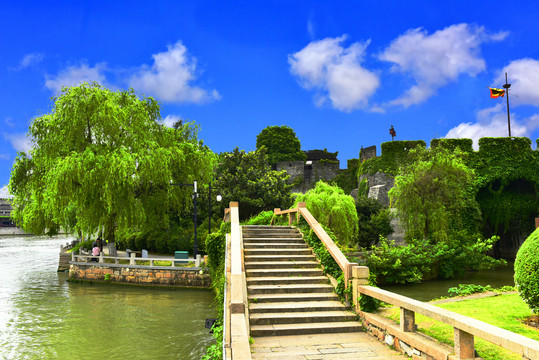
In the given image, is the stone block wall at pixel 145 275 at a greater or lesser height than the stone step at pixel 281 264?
lesser

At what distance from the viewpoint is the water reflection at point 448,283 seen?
1608cm

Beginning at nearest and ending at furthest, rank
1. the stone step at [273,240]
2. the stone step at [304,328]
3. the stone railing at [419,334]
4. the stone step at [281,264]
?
the stone railing at [419,334] → the stone step at [304,328] → the stone step at [281,264] → the stone step at [273,240]

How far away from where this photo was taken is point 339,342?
7.16m

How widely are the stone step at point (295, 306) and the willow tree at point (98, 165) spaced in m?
13.8

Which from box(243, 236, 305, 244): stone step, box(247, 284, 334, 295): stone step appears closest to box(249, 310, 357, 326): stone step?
box(247, 284, 334, 295): stone step

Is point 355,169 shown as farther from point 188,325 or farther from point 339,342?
point 339,342

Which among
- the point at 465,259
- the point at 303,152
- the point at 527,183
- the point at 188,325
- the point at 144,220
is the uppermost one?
the point at 303,152

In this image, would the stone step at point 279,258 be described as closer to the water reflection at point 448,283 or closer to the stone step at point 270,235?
the stone step at point 270,235

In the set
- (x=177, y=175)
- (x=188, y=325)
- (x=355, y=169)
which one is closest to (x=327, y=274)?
(x=188, y=325)

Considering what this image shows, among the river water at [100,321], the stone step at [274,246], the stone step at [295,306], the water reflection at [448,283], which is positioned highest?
the stone step at [274,246]

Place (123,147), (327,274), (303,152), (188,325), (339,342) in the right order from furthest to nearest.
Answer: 1. (303,152)
2. (123,147)
3. (188,325)
4. (327,274)
5. (339,342)

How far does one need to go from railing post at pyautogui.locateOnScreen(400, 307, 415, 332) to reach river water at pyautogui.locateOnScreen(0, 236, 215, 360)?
6.00 metres

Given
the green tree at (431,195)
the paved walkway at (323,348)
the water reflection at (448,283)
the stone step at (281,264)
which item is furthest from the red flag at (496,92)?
the paved walkway at (323,348)

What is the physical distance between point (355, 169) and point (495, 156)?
13.0m
